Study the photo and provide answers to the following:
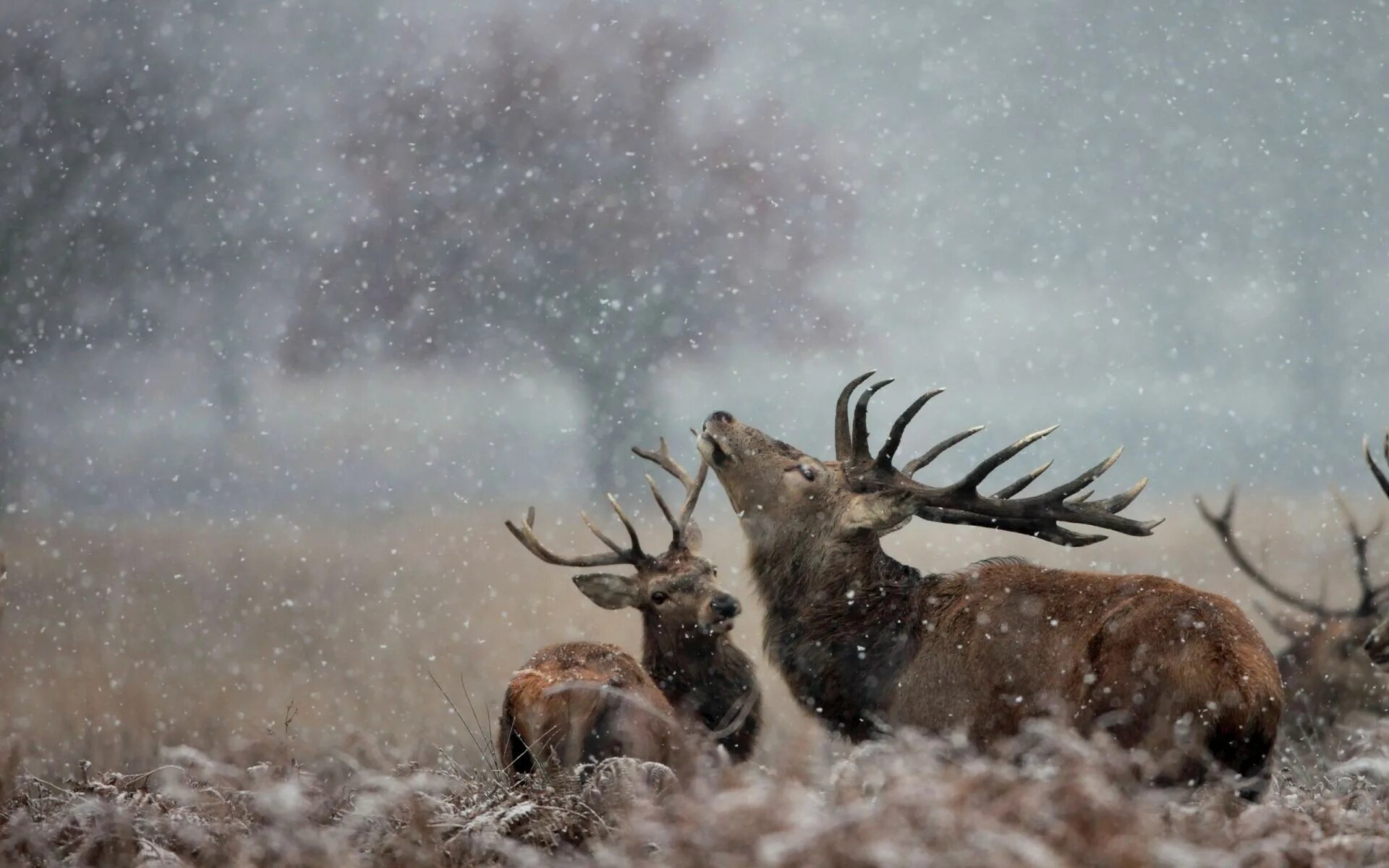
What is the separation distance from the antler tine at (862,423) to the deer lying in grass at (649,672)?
56.3 inches

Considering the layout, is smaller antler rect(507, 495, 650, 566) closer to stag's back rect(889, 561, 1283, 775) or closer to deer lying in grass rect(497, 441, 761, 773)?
deer lying in grass rect(497, 441, 761, 773)

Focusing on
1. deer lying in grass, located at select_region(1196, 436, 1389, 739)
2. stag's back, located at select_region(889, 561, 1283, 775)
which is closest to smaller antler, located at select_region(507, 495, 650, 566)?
stag's back, located at select_region(889, 561, 1283, 775)

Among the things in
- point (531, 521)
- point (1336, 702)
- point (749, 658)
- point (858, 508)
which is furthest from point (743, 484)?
point (1336, 702)

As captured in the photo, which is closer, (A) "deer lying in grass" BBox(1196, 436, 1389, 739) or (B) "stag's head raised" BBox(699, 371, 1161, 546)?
(B) "stag's head raised" BBox(699, 371, 1161, 546)

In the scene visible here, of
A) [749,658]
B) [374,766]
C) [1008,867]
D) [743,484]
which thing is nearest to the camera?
[1008,867]

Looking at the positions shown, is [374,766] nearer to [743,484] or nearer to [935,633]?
[935,633]

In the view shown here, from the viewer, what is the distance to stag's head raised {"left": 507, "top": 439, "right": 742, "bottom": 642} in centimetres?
786

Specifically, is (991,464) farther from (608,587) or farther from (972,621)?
(608,587)

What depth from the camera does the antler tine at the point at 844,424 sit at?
6941 mm

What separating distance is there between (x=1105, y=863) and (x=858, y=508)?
4.07 metres

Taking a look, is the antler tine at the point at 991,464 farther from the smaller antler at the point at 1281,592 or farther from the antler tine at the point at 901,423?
the smaller antler at the point at 1281,592

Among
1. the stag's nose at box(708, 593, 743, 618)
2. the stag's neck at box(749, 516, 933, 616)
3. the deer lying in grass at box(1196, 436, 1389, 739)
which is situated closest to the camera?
the stag's neck at box(749, 516, 933, 616)

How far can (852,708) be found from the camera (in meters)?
6.02

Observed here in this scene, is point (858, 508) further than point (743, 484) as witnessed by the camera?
No
